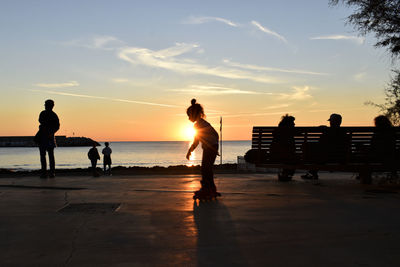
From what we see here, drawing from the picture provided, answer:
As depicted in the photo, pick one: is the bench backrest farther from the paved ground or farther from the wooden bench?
the paved ground

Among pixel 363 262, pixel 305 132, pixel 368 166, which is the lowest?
pixel 363 262

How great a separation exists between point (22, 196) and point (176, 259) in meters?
5.15

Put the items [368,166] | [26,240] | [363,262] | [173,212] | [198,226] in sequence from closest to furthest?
[363,262], [26,240], [198,226], [173,212], [368,166]

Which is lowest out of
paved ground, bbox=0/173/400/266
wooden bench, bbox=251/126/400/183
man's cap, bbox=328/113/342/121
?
paved ground, bbox=0/173/400/266

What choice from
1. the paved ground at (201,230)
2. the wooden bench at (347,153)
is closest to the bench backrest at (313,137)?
the wooden bench at (347,153)

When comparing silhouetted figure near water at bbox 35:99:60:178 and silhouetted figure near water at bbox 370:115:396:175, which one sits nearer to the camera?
silhouetted figure near water at bbox 370:115:396:175

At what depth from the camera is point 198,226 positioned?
5043 millimetres

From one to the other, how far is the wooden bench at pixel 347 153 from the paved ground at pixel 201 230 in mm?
1735

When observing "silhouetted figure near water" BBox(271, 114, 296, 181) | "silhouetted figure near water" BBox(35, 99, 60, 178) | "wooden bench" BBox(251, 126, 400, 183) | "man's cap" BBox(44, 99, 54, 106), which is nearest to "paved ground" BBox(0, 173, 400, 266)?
"wooden bench" BBox(251, 126, 400, 183)

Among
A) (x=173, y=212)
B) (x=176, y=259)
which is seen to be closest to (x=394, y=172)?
(x=173, y=212)

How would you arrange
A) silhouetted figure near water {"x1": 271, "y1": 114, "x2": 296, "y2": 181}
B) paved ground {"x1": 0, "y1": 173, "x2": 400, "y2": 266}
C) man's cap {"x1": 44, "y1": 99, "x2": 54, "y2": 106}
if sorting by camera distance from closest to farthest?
paved ground {"x1": 0, "y1": 173, "x2": 400, "y2": 266}, silhouetted figure near water {"x1": 271, "y1": 114, "x2": 296, "y2": 181}, man's cap {"x1": 44, "y1": 99, "x2": 54, "y2": 106}

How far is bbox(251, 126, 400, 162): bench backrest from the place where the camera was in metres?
9.94

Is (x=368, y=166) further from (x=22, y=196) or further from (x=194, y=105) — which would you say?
(x=22, y=196)

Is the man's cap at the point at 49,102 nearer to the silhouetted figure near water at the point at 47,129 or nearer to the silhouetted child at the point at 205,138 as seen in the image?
the silhouetted figure near water at the point at 47,129
